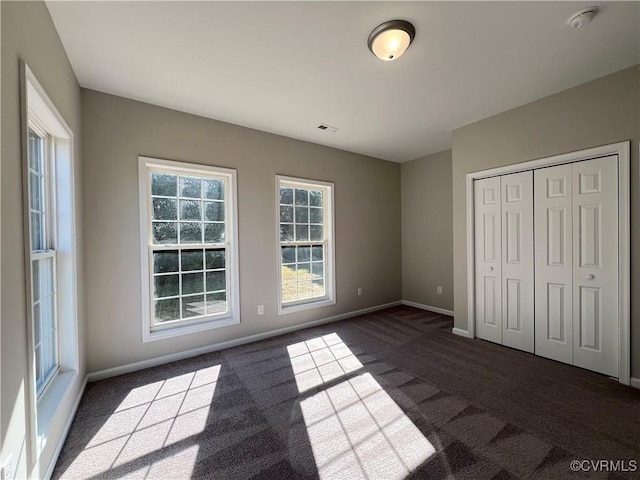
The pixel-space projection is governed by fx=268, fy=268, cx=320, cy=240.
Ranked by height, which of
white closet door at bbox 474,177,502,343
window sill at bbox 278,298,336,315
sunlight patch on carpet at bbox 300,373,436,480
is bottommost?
sunlight patch on carpet at bbox 300,373,436,480

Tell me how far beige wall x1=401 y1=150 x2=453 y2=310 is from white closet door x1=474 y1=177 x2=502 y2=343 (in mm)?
1002

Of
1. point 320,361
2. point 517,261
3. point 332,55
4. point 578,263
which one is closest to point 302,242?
point 320,361

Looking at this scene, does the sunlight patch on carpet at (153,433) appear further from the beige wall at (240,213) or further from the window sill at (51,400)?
the beige wall at (240,213)

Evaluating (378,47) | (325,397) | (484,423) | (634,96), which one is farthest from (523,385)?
(378,47)

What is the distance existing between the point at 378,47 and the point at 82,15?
193 centimetres

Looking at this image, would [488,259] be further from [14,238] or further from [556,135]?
[14,238]

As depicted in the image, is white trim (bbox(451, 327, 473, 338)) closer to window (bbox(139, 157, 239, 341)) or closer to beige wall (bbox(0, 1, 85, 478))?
window (bbox(139, 157, 239, 341))

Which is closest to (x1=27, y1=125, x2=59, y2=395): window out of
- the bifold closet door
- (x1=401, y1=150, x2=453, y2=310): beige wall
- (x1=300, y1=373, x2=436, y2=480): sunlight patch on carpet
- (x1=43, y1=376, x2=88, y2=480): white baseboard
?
(x1=43, y1=376, x2=88, y2=480): white baseboard

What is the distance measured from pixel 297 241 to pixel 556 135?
3175mm

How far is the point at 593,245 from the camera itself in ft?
8.31

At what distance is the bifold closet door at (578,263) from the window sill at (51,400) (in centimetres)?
412

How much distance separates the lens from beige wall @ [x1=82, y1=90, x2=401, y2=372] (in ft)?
8.28

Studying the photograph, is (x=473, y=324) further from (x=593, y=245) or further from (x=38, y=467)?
(x=38, y=467)

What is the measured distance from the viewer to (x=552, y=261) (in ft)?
9.20
